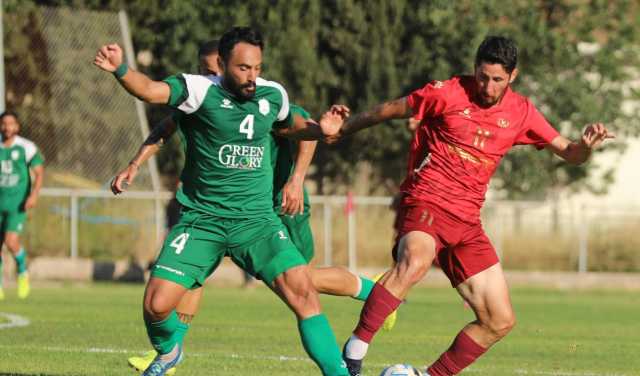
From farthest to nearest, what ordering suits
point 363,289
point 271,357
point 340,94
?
point 340,94, point 271,357, point 363,289

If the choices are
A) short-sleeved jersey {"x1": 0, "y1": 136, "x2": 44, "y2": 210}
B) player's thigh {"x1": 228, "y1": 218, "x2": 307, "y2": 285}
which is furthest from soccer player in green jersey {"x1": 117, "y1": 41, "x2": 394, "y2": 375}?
short-sleeved jersey {"x1": 0, "y1": 136, "x2": 44, "y2": 210}

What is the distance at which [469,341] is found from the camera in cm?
875

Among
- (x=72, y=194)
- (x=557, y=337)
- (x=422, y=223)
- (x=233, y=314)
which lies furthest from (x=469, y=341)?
(x=72, y=194)

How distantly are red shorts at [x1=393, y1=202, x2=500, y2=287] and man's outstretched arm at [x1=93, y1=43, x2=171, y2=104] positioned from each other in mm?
1701

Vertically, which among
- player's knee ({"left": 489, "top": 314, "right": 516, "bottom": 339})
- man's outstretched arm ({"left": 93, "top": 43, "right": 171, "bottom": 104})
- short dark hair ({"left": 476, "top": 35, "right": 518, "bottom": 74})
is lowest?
player's knee ({"left": 489, "top": 314, "right": 516, "bottom": 339})

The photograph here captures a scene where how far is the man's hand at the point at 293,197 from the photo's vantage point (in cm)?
938

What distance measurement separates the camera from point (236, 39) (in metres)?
8.15

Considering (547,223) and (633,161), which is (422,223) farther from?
(633,161)

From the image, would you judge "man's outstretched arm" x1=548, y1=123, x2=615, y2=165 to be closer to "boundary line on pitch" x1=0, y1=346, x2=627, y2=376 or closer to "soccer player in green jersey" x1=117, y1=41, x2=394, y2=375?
"soccer player in green jersey" x1=117, y1=41, x2=394, y2=375

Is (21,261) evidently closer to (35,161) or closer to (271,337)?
(35,161)

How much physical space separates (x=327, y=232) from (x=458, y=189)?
60.2 feet

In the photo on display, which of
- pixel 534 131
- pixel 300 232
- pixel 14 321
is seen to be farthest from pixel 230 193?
pixel 14 321

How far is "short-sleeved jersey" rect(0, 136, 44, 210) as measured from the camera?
63.0ft

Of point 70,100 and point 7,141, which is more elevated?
point 7,141
